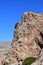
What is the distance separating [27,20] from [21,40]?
243 inches

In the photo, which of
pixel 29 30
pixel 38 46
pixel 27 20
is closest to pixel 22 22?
pixel 27 20

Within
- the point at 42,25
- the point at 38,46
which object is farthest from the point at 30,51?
the point at 42,25

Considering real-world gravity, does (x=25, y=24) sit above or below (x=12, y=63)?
above

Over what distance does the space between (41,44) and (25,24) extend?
23.5ft

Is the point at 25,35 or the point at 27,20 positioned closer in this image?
the point at 25,35

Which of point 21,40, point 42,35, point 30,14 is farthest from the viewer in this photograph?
point 30,14

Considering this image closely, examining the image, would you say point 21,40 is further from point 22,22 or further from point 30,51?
point 22,22

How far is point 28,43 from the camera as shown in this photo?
4897cm

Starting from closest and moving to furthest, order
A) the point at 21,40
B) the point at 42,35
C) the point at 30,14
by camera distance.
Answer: the point at 42,35 < the point at 21,40 < the point at 30,14

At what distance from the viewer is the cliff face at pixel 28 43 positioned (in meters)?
48.0

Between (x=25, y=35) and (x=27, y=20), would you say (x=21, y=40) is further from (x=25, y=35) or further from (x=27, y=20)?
(x=27, y=20)

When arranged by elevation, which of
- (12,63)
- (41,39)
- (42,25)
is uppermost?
(42,25)

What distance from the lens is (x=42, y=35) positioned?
1812 inches

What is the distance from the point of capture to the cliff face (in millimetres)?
48000
